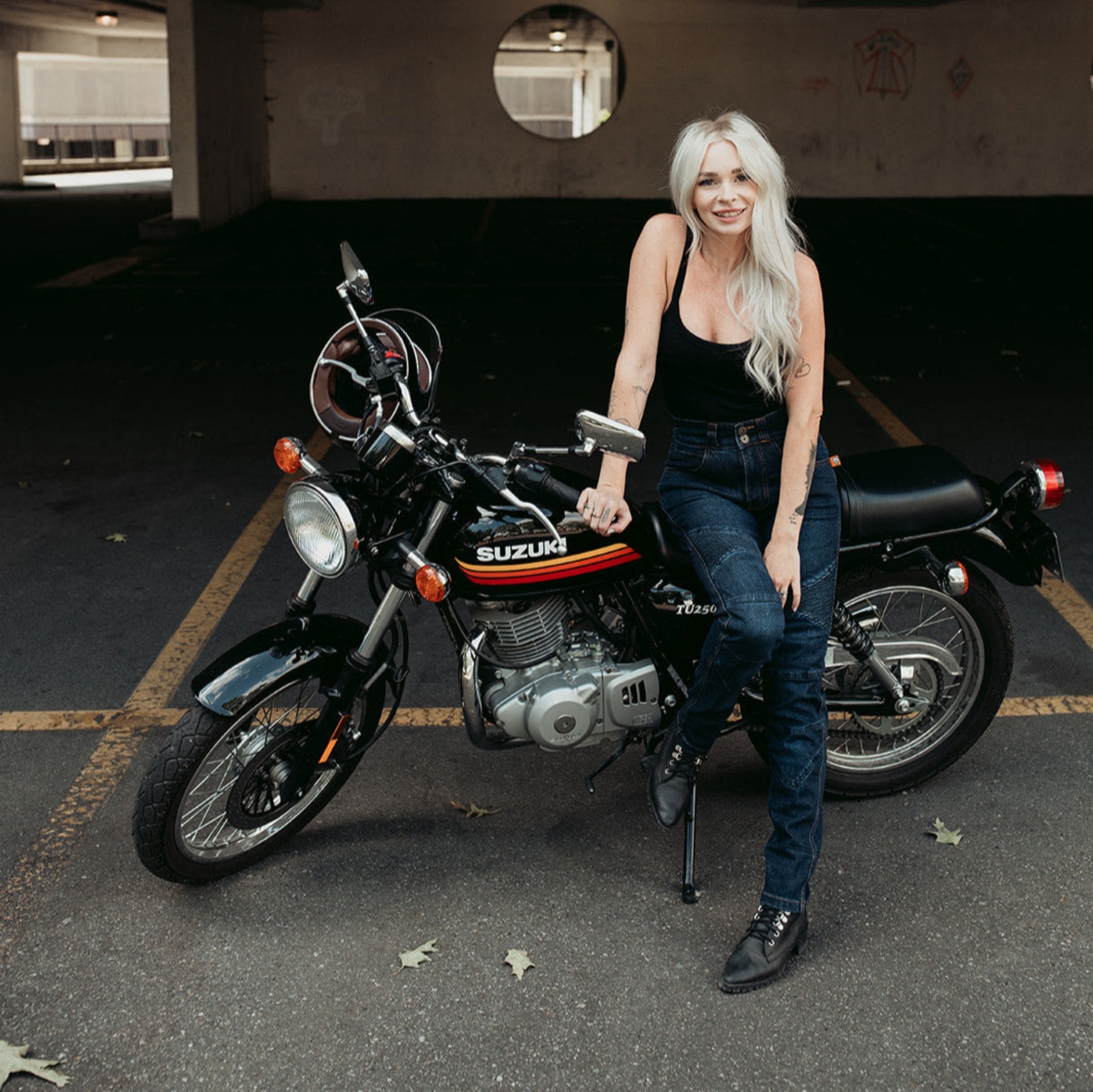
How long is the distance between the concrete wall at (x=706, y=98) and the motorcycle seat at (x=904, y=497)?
17.2 meters

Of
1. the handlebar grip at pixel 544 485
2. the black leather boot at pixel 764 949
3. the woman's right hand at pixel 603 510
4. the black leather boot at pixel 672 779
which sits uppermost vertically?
the handlebar grip at pixel 544 485

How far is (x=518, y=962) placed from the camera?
9.80ft

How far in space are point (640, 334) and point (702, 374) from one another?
187 mm

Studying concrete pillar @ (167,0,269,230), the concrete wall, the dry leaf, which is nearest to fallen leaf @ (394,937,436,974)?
the dry leaf

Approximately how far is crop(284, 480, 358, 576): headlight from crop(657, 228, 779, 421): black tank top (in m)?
0.85

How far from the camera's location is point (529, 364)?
9.09 m

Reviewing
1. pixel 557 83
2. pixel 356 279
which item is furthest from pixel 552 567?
pixel 557 83

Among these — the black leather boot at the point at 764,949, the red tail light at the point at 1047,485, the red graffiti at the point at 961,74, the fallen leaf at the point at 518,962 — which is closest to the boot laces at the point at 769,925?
the black leather boot at the point at 764,949

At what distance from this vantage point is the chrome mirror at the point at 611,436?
2596 mm

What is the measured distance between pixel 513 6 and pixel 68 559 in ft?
54.8

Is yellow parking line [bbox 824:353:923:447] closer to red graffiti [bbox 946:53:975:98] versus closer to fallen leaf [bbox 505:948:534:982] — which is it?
fallen leaf [bbox 505:948:534:982]

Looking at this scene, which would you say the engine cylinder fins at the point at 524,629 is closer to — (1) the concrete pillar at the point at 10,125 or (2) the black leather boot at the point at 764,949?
(2) the black leather boot at the point at 764,949

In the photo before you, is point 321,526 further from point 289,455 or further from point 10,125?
point 10,125

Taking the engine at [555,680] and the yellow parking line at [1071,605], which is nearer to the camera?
the engine at [555,680]
